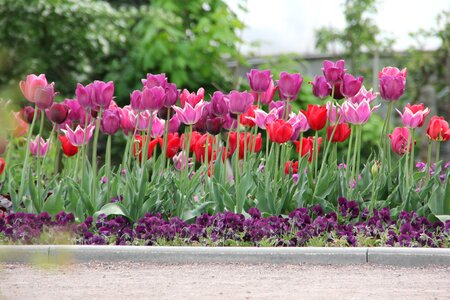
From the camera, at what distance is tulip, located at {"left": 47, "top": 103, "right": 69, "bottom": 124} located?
17.6ft

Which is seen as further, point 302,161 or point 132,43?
point 132,43

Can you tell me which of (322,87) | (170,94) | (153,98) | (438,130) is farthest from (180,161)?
(438,130)

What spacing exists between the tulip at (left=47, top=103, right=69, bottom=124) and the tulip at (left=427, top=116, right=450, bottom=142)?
247 cm

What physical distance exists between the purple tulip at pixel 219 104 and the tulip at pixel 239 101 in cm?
10

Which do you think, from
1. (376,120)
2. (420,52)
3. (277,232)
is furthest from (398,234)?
(420,52)

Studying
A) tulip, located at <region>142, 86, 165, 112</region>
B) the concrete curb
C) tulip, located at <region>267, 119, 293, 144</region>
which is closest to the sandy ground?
the concrete curb

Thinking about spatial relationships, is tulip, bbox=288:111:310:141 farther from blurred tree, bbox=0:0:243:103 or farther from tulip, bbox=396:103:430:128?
blurred tree, bbox=0:0:243:103

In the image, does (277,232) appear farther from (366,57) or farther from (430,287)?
(366,57)

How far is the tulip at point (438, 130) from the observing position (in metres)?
5.52

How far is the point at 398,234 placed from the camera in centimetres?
505

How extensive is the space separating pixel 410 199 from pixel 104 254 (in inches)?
80.3

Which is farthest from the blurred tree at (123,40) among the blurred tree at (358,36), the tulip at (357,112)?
the tulip at (357,112)

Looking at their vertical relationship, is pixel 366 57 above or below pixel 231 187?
above

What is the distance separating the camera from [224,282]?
4047mm
